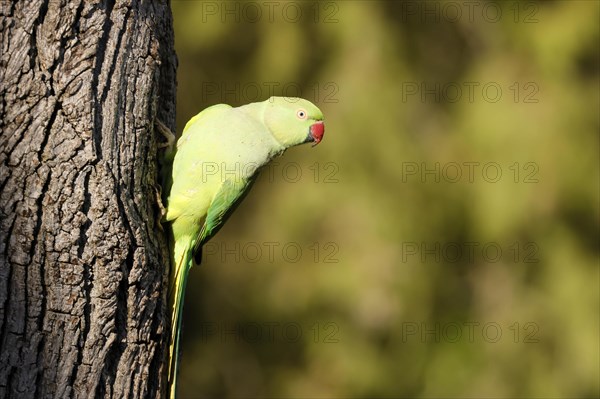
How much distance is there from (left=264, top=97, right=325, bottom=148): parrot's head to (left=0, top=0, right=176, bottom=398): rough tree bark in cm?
74

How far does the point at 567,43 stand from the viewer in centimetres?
608

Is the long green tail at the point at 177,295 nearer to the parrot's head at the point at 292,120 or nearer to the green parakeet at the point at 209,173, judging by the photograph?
the green parakeet at the point at 209,173

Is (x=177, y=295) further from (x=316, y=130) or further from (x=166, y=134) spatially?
(x=316, y=130)

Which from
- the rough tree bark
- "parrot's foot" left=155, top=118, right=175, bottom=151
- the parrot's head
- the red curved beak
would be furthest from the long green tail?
the red curved beak

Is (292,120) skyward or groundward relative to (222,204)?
skyward

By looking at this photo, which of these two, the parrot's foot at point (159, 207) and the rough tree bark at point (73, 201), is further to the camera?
the parrot's foot at point (159, 207)

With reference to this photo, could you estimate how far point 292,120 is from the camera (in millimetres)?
3180

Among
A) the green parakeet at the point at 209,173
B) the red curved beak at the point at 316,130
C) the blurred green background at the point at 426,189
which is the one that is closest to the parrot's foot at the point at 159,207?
the green parakeet at the point at 209,173

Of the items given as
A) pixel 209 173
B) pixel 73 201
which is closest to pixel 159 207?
pixel 209 173

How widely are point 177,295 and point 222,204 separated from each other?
1.45ft

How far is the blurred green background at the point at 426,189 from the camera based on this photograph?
5.99 m

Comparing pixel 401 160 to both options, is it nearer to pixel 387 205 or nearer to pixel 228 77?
pixel 387 205

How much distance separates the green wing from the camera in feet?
9.64

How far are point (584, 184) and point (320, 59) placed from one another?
8.22 feet
